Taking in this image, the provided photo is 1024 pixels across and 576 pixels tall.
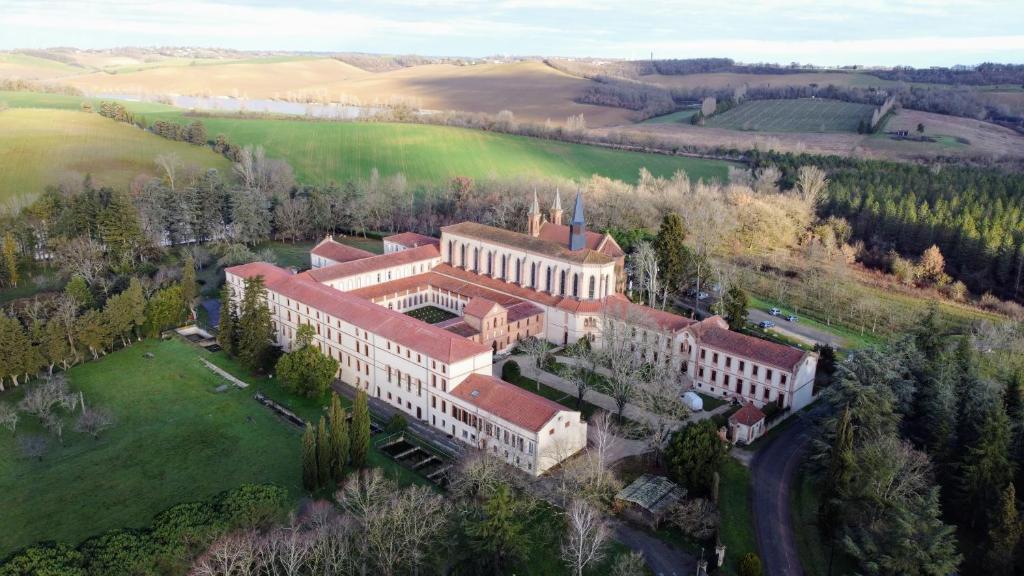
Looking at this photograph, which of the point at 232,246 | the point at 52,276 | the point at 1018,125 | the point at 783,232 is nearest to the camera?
the point at 52,276

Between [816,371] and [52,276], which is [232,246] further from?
[816,371]

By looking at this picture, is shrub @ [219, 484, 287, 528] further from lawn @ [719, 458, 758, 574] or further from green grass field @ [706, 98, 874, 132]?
green grass field @ [706, 98, 874, 132]

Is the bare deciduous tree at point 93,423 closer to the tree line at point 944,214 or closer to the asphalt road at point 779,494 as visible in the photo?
the asphalt road at point 779,494

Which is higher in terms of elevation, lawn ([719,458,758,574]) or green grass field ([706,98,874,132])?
green grass field ([706,98,874,132])

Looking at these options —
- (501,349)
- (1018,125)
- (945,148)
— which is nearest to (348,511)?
(501,349)

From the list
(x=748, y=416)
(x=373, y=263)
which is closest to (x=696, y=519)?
(x=748, y=416)

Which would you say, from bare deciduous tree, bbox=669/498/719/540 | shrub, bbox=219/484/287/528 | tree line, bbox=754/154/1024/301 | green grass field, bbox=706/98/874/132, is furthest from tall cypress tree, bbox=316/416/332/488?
green grass field, bbox=706/98/874/132
